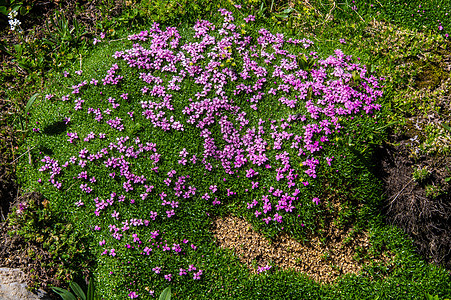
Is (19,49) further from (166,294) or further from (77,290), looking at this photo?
(166,294)

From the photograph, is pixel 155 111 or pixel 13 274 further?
pixel 155 111

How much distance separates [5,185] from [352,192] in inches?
241

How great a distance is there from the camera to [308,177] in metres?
5.26

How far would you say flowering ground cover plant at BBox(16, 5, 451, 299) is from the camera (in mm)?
5105

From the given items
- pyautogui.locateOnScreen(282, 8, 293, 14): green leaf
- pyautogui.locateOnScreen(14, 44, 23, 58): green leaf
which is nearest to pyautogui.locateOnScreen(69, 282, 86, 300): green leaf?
pyautogui.locateOnScreen(14, 44, 23, 58): green leaf

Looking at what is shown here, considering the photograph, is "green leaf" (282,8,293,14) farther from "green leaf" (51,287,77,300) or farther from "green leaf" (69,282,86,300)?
"green leaf" (51,287,77,300)

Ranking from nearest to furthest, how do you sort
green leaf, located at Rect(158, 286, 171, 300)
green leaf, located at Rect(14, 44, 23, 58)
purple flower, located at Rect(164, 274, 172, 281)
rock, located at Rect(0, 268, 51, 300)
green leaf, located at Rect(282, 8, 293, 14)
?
rock, located at Rect(0, 268, 51, 300), green leaf, located at Rect(158, 286, 171, 300), purple flower, located at Rect(164, 274, 172, 281), green leaf, located at Rect(14, 44, 23, 58), green leaf, located at Rect(282, 8, 293, 14)

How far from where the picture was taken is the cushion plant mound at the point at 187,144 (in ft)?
16.8

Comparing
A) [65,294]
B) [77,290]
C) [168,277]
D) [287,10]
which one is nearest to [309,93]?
[287,10]

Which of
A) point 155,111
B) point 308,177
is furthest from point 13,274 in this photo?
point 308,177

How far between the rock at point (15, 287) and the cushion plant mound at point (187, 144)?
0.96 metres

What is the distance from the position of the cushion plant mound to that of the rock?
957 mm

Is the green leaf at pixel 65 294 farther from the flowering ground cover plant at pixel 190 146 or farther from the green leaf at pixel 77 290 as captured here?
the flowering ground cover plant at pixel 190 146

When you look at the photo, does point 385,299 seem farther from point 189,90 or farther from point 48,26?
point 48,26
